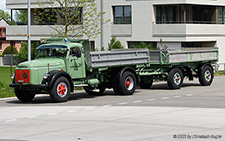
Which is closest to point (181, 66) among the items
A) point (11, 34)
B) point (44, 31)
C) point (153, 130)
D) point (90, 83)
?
point (90, 83)

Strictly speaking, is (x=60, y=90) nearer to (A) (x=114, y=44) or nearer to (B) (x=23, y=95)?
(B) (x=23, y=95)

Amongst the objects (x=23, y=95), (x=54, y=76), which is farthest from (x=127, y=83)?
(x=23, y=95)

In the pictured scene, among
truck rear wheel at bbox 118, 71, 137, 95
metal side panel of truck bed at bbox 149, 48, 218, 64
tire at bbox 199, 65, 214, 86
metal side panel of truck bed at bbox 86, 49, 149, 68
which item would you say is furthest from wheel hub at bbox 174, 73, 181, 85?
truck rear wheel at bbox 118, 71, 137, 95

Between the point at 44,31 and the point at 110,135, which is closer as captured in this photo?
the point at 110,135

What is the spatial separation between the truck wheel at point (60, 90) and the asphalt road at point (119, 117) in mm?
311

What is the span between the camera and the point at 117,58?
22469 millimetres

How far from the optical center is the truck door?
2116cm

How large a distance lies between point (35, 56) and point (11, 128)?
8369 mm

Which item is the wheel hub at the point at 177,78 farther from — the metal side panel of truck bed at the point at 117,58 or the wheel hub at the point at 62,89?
the wheel hub at the point at 62,89

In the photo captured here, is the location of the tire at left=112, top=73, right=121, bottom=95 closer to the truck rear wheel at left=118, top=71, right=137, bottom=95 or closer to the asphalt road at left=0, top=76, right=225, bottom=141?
the truck rear wheel at left=118, top=71, right=137, bottom=95

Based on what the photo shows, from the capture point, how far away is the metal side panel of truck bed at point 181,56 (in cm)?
2502

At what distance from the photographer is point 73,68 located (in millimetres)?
21219

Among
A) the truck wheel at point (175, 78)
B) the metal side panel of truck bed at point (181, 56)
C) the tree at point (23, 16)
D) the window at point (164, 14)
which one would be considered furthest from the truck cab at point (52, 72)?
the tree at point (23, 16)

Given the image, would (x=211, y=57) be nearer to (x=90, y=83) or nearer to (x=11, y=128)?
(x=90, y=83)
